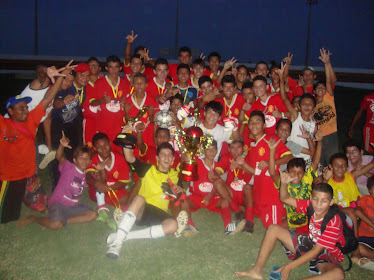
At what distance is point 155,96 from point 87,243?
2.60m

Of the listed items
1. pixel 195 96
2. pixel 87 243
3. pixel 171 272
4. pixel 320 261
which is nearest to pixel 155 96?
pixel 195 96

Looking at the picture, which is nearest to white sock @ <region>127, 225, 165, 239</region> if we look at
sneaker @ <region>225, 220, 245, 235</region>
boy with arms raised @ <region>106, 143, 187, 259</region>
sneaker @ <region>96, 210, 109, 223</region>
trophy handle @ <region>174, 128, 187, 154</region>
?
boy with arms raised @ <region>106, 143, 187, 259</region>

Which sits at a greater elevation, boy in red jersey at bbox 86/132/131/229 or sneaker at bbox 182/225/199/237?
boy in red jersey at bbox 86/132/131/229

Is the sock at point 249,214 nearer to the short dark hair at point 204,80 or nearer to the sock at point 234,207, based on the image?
the sock at point 234,207

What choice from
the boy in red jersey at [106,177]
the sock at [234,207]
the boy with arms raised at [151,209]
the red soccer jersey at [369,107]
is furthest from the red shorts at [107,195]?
the red soccer jersey at [369,107]

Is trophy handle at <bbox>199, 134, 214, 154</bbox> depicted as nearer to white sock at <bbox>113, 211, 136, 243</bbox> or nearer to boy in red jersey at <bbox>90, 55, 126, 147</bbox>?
white sock at <bbox>113, 211, 136, 243</bbox>

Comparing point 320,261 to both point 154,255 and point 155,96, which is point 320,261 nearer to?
point 154,255

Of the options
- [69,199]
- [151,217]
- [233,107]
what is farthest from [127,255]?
[233,107]

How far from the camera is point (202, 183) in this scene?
4.49 metres

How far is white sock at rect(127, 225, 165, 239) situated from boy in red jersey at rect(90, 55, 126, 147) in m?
1.92

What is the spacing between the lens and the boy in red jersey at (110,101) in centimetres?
521

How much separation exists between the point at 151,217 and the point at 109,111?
80.7 inches

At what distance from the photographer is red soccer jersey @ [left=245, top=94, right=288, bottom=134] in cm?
501

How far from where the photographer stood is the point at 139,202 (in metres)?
3.69
